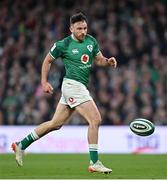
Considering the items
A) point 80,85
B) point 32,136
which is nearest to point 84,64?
point 80,85

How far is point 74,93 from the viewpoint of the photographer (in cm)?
1182

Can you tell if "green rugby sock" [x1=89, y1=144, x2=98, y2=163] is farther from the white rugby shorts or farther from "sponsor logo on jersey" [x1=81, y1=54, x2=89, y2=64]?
"sponsor logo on jersey" [x1=81, y1=54, x2=89, y2=64]

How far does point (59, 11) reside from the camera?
24984 mm

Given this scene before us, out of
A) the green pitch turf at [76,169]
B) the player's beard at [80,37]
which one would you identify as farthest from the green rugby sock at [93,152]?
the player's beard at [80,37]

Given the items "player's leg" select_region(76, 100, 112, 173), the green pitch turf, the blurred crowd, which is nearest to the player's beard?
"player's leg" select_region(76, 100, 112, 173)

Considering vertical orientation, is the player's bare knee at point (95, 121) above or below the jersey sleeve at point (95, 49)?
below

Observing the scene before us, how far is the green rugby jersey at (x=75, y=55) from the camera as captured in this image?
11.9 m

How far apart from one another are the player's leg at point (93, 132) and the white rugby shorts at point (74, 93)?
0.08 m

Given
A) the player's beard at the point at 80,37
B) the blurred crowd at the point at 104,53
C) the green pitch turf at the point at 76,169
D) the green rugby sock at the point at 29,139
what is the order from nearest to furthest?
the green pitch turf at the point at 76,169
the player's beard at the point at 80,37
the green rugby sock at the point at 29,139
the blurred crowd at the point at 104,53

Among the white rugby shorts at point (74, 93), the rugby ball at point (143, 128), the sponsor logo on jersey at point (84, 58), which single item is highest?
the sponsor logo on jersey at point (84, 58)

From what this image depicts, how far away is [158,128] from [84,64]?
807 centimetres

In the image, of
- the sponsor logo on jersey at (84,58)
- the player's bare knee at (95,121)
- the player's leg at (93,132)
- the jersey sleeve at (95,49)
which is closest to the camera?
the player's leg at (93,132)

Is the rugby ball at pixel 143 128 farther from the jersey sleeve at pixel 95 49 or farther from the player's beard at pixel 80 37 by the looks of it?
the player's beard at pixel 80 37

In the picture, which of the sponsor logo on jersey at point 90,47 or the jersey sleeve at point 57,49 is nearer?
the jersey sleeve at point 57,49
